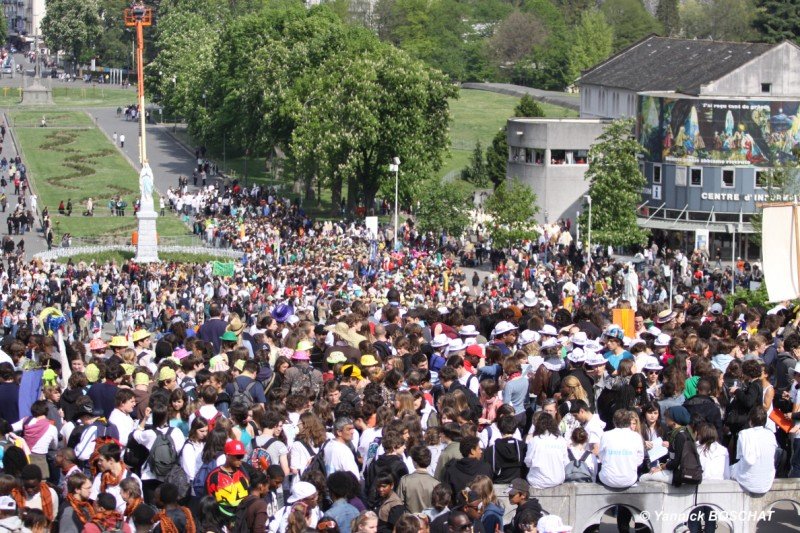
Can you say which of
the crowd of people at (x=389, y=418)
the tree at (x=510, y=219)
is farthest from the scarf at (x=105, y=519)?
the tree at (x=510, y=219)

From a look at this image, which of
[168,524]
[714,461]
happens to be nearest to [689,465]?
[714,461]

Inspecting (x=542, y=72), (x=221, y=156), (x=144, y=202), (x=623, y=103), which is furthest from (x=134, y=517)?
(x=542, y=72)

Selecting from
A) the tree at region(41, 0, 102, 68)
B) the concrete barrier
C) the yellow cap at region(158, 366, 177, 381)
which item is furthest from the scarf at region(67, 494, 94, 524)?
the tree at region(41, 0, 102, 68)

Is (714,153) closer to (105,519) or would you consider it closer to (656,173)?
(656,173)

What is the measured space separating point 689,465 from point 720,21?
159m

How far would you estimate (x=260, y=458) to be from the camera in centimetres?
1920

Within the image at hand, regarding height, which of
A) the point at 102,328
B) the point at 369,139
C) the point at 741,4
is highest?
the point at 741,4

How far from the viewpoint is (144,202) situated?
71.6 meters

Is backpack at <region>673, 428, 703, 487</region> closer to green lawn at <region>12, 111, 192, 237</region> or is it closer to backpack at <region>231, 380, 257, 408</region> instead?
backpack at <region>231, 380, 257, 408</region>

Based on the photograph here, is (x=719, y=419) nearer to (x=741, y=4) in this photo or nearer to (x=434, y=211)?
(x=434, y=211)

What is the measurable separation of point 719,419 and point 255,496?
597 centimetres

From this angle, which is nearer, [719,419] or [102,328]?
[719,419]

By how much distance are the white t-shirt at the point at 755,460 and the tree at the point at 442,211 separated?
53.7 metres

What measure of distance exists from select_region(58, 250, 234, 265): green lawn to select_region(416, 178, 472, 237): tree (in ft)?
30.1
